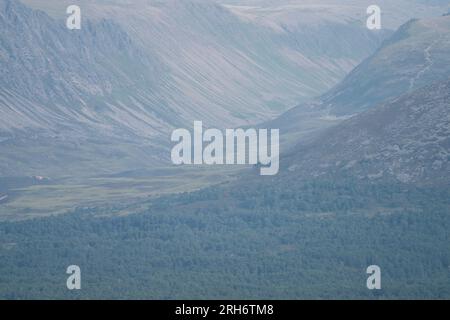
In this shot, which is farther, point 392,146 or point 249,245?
point 392,146

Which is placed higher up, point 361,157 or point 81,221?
point 361,157

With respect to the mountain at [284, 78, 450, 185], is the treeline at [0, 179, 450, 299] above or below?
below

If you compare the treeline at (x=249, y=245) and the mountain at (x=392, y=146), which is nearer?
the treeline at (x=249, y=245)

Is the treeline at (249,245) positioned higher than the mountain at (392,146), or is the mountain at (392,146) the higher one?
the mountain at (392,146)

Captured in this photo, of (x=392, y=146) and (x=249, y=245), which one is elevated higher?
(x=392, y=146)

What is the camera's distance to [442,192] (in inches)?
5600

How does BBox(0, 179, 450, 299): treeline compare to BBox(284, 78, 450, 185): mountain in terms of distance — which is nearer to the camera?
BBox(0, 179, 450, 299): treeline

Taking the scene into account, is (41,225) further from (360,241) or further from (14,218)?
(360,241)

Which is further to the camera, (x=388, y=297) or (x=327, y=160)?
(x=327, y=160)

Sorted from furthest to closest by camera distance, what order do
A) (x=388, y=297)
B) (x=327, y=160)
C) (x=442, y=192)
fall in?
(x=327, y=160), (x=442, y=192), (x=388, y=297)
